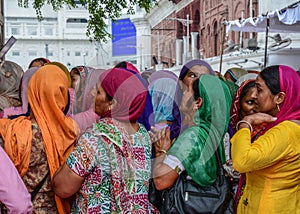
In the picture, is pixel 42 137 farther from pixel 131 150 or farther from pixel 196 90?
pixel 196 90

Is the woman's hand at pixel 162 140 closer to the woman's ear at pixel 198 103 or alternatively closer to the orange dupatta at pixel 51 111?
the woman's ear at pixel 198 103

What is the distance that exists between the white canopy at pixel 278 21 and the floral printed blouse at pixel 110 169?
16.6ft

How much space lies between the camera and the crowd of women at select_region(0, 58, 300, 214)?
7.75ft

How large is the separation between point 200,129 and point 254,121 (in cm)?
29

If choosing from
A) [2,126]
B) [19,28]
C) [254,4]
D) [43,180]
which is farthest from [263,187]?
[19,28]

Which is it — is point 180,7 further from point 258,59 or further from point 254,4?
point 258,59

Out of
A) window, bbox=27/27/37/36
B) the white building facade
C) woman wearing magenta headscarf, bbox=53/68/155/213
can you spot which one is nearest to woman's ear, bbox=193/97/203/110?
woman wearing magenta headscarf, bbox=53/68/155/213

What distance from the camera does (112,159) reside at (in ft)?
7.86

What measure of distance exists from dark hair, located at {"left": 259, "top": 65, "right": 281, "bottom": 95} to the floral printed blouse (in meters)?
0.73

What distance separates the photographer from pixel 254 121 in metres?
2.54

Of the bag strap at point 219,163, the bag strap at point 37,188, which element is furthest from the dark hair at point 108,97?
the bag strap at point 219,163

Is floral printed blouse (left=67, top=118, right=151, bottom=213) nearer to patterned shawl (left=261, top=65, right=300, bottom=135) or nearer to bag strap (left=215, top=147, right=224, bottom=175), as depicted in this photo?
bag strap (left=215, top=147, right=224, bottom=175)

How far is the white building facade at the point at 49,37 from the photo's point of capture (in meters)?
63.3

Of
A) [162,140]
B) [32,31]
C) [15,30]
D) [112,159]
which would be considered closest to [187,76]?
[162,140]
